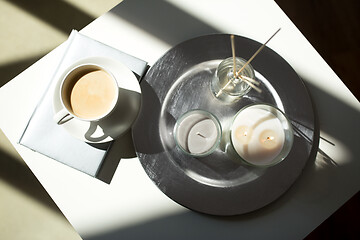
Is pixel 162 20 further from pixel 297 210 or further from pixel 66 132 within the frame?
pixel 297 210

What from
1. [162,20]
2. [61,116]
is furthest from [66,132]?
[162,20]

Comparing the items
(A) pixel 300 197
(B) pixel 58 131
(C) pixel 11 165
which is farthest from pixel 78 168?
(C) pixel 11 165

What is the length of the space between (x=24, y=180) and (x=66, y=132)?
0.56m

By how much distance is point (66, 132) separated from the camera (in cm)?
70

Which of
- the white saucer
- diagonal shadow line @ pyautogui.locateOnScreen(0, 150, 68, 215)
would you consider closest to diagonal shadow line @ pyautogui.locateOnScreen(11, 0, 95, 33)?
diagonal shadow line @ pyautogui.locateOnScreen(0, 150, 68, 215)

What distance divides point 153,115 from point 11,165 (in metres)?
0.71

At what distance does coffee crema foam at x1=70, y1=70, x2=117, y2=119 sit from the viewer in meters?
0.67

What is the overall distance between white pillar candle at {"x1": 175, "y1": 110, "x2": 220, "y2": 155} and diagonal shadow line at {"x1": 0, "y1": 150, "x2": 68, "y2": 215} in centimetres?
66

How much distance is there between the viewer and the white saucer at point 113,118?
26.2 inches

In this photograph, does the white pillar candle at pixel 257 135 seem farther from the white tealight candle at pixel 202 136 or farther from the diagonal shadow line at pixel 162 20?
the diagonal shadow line at pixel 162 20

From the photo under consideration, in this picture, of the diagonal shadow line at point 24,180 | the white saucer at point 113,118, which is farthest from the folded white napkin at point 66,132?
the diagonal shadow line at point 24,180

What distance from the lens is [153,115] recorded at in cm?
71

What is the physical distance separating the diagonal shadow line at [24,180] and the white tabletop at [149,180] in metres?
0.45

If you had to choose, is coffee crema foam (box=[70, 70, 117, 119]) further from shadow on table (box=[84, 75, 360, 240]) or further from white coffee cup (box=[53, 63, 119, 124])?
shadow on table (box=[84, 75, 360, 240])
